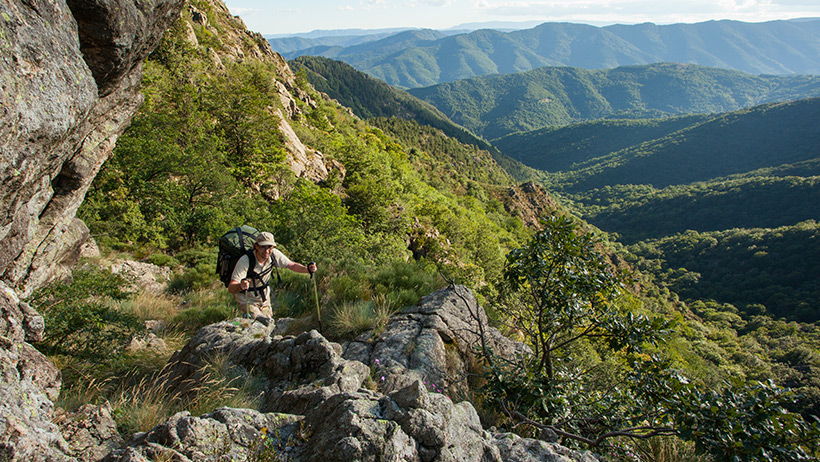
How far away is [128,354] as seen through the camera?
4930 millimetres

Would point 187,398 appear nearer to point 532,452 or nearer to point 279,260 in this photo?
point 279,260

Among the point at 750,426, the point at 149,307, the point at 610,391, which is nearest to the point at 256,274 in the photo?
the point at 149,307

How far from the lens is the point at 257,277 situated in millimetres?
5926

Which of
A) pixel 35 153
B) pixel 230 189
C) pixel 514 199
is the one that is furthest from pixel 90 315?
pixel 514 199

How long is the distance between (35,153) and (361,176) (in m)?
20.0

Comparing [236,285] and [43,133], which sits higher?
[43,133]

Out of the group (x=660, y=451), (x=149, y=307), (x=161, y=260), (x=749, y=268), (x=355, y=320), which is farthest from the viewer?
(x=749, y=268)

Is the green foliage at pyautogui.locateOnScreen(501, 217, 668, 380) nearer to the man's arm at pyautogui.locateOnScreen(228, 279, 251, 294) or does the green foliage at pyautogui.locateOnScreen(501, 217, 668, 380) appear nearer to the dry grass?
the dry grass

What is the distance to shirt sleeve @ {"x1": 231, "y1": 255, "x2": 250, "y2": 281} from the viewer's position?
5.80 metres

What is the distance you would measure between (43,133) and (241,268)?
304 centimetres

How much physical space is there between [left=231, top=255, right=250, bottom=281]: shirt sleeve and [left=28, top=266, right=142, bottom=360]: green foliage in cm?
136

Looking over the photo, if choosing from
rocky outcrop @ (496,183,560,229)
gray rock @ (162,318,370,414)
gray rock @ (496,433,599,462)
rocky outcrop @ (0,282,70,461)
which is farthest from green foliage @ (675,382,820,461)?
rocky outcrop @ (496,183,560,229)

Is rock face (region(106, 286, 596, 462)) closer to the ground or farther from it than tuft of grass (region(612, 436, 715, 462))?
farther from it

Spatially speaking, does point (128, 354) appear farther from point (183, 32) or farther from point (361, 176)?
point (183, 32)
